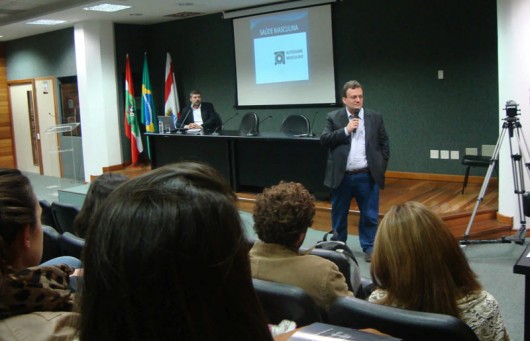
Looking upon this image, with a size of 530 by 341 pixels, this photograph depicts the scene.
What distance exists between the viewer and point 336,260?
2355 millimetres

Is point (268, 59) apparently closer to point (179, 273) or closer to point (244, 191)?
point (244, 191)

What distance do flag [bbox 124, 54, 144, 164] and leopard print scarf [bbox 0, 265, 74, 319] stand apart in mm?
7952

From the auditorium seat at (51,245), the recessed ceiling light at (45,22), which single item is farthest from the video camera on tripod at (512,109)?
the recessed ceiling light at (45,22)

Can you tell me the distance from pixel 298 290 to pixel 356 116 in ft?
8.62

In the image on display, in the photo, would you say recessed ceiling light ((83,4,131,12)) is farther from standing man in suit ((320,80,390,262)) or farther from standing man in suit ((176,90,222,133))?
standing man in suit ((320,80,390,262))

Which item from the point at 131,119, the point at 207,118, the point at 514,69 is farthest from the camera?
the point at 131,119

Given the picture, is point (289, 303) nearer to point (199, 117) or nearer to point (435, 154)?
point (435, 154)

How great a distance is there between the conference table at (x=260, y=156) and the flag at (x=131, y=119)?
1.94m

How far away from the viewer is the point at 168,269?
538mm

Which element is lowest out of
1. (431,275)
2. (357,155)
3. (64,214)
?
(64,214)

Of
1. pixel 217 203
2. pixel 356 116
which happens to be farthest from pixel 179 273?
pixel 356 116

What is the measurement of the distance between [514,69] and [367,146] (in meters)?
1.60

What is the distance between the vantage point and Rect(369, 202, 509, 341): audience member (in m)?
1.60

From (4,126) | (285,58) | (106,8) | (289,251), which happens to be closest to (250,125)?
(285,58)
